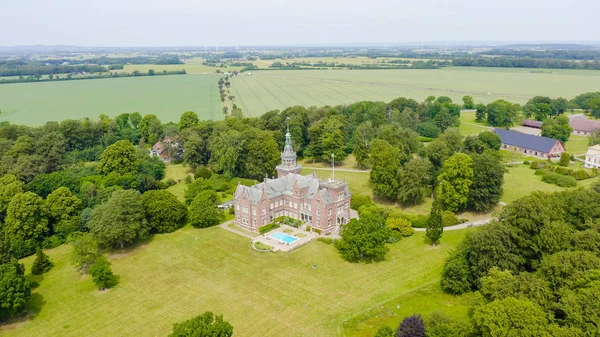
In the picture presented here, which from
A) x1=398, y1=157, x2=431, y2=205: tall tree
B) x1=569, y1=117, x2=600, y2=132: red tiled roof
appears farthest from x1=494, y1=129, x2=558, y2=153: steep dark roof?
x1=398, y1=157, x2=431, y2=205: tall tree

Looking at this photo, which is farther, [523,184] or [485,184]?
[523,184]

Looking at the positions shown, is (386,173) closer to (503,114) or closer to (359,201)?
(359,201)

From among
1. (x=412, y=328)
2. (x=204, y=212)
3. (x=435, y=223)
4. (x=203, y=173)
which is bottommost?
(x=203, y=173)

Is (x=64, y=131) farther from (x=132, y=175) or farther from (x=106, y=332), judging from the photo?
(x=106, y=332)

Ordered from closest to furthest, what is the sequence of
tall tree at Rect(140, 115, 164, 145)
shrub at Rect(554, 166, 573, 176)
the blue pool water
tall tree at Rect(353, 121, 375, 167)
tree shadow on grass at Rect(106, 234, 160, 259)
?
tree shadow on grass at Rect(106, 234, 160, 259)
the blue pool water
shrub at Rect(554, 166, 573, 176)
tall tree at Rect(353, 121, 375, 167)
tall tree at Rect(140, 115, 164, 145)

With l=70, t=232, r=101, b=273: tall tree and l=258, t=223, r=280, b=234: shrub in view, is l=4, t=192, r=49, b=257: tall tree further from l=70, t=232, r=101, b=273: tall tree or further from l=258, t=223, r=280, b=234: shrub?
l=258, t=223, r=280, b=234: shrub

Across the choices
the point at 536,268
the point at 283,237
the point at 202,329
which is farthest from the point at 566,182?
the point at 202,329
